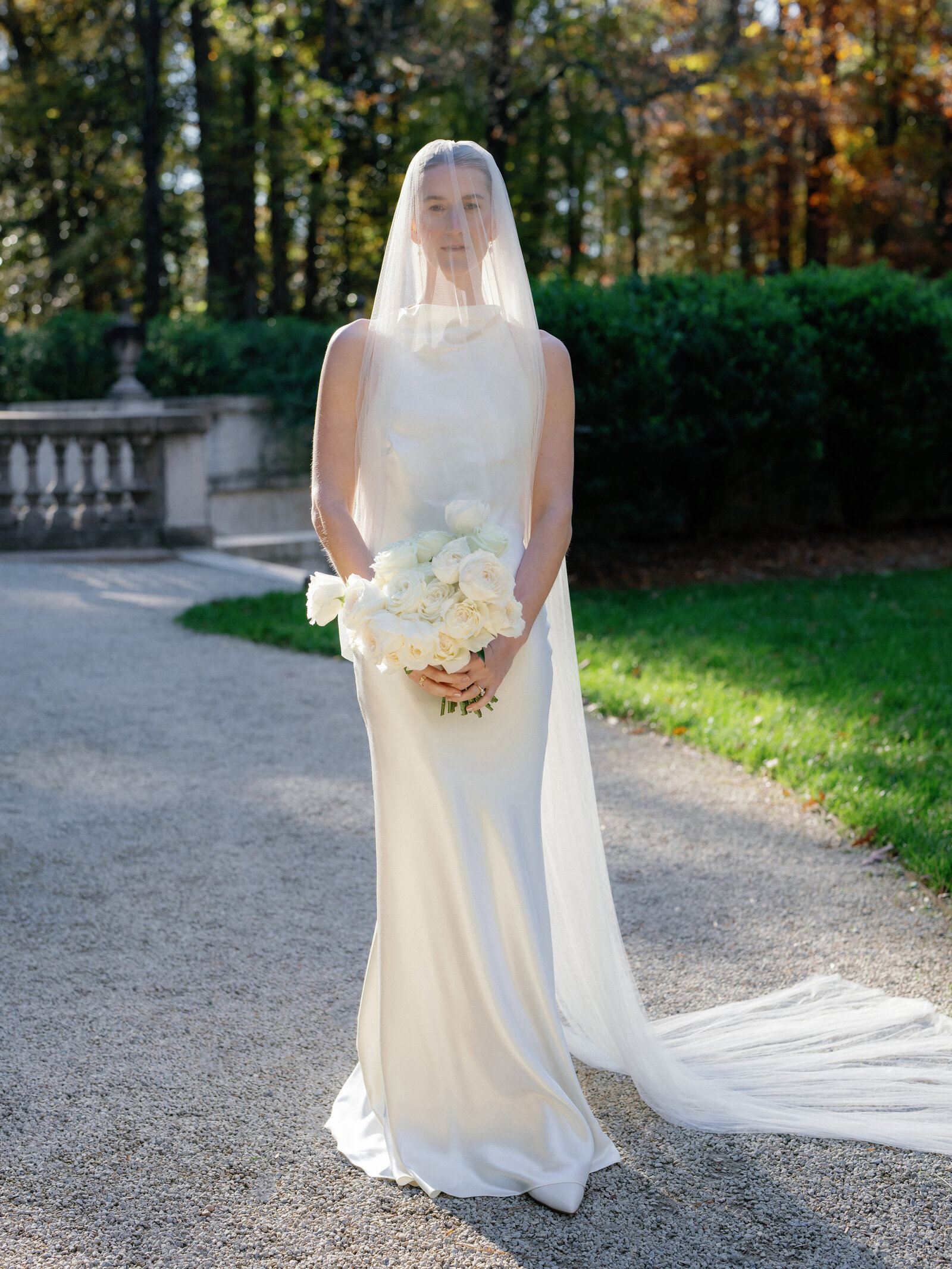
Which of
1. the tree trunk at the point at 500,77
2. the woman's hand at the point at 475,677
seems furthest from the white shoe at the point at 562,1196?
the tree trunk at the point at 500,77

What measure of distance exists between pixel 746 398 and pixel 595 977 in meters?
9.05

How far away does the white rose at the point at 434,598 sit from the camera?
8.20 ft

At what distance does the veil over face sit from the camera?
2.71 metres

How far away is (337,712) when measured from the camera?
6.87 m

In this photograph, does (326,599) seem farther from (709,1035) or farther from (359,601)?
(709,1035)

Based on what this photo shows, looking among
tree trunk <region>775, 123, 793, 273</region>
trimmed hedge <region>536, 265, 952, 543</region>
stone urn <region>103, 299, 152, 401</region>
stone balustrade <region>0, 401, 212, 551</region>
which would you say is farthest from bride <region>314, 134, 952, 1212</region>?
tree trunk <region>775, 123, 793, 273</region>

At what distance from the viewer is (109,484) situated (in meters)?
12.6

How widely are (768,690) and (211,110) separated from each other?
71.2 ft

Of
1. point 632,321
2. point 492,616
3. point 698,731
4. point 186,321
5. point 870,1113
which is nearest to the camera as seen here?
point 492,616

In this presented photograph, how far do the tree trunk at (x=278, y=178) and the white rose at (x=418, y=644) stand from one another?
907 inches

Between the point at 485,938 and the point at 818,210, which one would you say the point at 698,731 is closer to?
the point at 485,938

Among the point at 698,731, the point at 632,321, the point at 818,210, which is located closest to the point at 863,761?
the point at 698,731

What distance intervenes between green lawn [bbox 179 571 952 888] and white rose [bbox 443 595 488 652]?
272cm

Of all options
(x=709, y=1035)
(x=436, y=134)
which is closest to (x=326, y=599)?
(x=709, y=1035)
